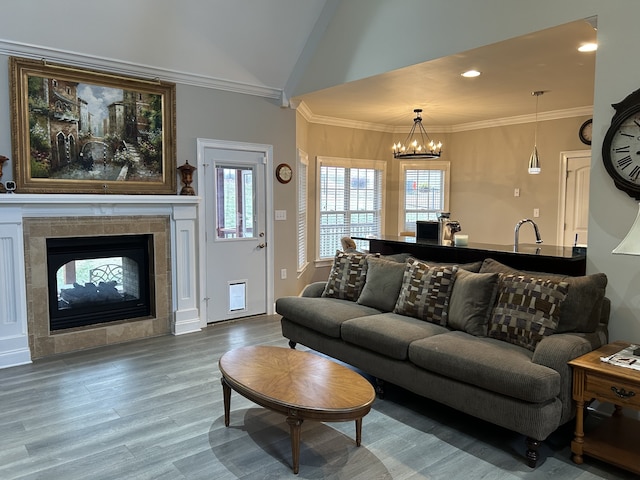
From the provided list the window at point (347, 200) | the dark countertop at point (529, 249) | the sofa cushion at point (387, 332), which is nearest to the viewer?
the sofa cushion at point (387, 332)

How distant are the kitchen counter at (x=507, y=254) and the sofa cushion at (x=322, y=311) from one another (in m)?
0.76

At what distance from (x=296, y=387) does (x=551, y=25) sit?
284 centimetres

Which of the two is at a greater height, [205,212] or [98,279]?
[205,212]

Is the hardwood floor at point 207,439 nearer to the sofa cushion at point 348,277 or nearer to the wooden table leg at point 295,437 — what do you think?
the wooden table leg at point 295,437

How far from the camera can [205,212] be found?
502cm

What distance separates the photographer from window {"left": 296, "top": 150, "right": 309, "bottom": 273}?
6.10 meters

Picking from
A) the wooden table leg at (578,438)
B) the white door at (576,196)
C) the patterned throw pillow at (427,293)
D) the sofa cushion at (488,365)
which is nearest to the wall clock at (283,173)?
the patterned throw pillow at (427,293)

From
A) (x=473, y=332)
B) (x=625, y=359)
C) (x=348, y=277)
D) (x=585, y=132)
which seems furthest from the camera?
(x=585, y=132)

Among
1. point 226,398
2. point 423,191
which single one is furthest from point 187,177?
point 423,191

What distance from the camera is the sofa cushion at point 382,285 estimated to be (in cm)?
374

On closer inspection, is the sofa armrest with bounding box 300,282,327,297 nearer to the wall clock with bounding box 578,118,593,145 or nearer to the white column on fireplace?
the white column on fireplace

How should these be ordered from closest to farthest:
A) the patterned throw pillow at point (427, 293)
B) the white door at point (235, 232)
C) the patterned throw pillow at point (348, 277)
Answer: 1. the patterned throw pillow at point (427, 293)
2. the patterned throw pillow at point (348, 277)
3. the white door at point (235, 232)

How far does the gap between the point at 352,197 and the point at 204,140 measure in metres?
2.81

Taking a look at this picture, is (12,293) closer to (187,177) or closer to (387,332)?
(187,177)
